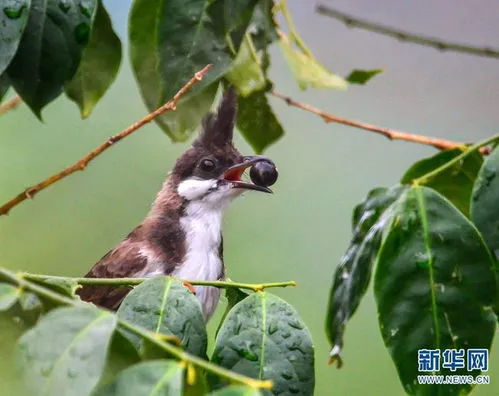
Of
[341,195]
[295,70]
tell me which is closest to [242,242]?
[341,195]

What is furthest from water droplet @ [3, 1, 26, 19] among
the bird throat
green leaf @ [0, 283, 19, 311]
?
the bird throat

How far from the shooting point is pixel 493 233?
633mm

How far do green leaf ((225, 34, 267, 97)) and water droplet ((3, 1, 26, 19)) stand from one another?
25 centimetres

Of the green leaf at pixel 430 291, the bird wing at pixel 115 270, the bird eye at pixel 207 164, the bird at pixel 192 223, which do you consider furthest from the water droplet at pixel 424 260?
the bird eye at pixel 207 164

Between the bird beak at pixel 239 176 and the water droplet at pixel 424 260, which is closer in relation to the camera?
the water droplet at pixel 424 260

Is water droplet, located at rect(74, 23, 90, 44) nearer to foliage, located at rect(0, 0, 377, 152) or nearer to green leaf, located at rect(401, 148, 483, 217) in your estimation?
foliage, located at rect(0, 0, 377, 152)

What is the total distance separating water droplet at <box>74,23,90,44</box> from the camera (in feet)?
2.12

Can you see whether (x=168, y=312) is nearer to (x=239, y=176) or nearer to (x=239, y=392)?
(x=239, y=392)

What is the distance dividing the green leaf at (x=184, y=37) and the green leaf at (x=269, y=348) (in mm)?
179

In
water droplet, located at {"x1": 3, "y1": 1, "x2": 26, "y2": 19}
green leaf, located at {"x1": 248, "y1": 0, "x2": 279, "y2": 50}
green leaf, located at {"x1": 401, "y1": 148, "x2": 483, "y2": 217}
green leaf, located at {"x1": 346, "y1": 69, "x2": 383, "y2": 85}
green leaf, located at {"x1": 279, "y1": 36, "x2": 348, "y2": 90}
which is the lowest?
green leaf, located at {"x1": 401, "y1": 148, "x2": 483, "y2": 217}

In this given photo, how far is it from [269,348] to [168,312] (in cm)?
Answer: 7

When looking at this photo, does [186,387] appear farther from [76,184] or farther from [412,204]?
[76,184]

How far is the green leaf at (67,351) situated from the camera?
45 cm

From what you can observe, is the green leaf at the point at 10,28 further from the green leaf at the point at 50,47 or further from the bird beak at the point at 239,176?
the bird beak at the point at 239,176
